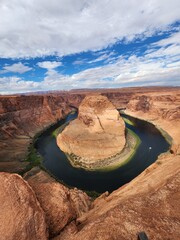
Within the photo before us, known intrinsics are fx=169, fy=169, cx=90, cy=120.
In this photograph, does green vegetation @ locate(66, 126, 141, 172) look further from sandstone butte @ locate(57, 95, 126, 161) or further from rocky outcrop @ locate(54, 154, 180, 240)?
rocky outcrop @ locate(54, 154, 180, 240)

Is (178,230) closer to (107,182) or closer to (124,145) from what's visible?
(107,182)

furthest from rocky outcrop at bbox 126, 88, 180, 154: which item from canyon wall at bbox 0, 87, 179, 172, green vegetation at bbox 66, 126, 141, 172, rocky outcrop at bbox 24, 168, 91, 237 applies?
rocky outcrop at bbox 24, 168, 91, 237

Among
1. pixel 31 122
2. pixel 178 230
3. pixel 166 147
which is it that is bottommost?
pixel 166 147

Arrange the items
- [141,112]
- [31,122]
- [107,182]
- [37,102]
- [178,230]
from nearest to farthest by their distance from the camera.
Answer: [178,230], [107,182], [31,122], [37,102], [141,112]

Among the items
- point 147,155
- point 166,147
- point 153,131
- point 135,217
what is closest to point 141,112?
point 153,131


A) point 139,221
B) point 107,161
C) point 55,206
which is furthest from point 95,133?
point 139,221
